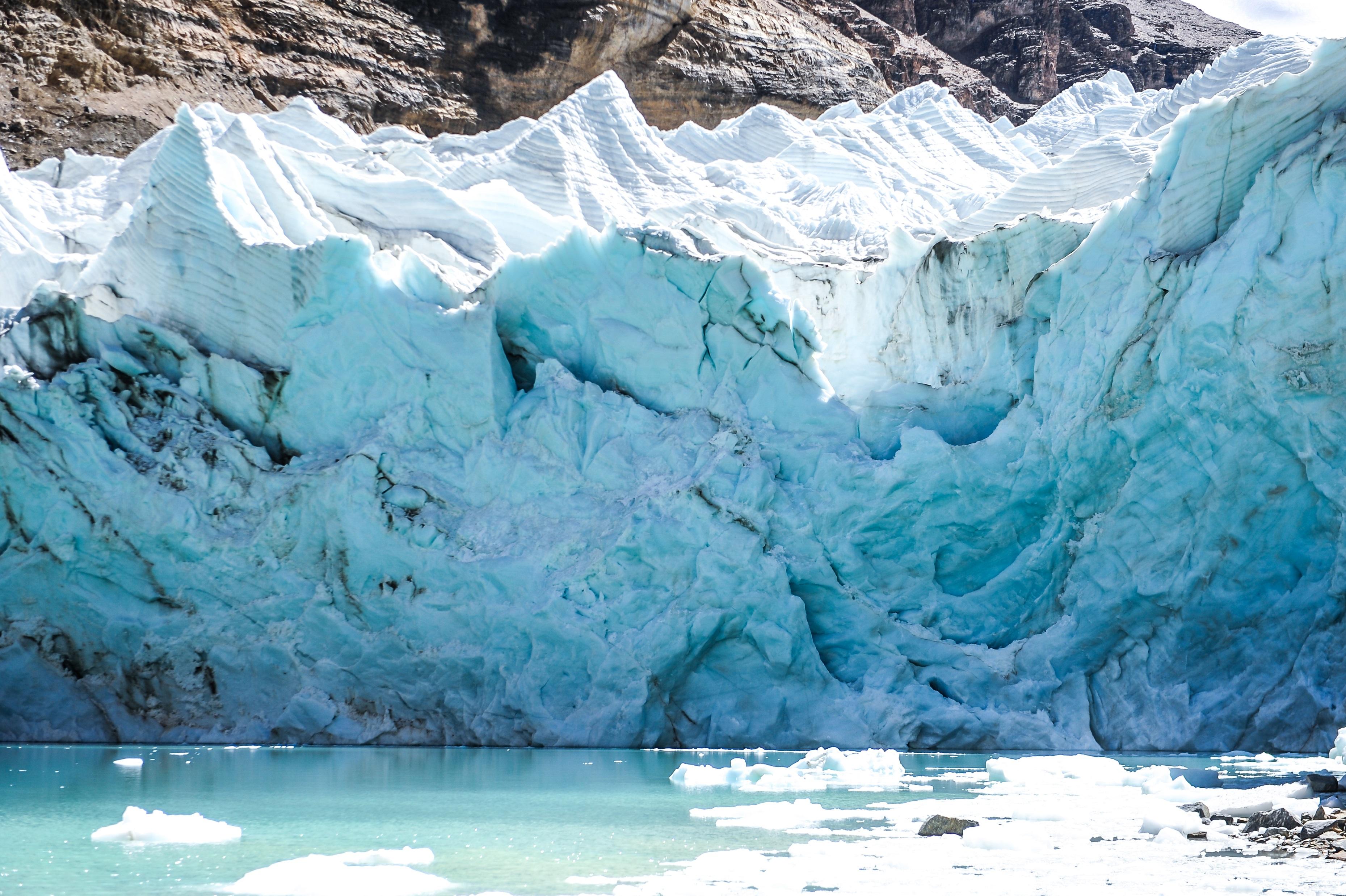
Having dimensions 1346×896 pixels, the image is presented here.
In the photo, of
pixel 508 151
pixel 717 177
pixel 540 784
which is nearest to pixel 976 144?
pixel 717 177

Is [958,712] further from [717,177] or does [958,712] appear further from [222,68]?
[222,68]

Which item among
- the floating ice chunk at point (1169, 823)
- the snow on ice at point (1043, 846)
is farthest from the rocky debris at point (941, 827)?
the floating ice chunk at point (1169, 823)

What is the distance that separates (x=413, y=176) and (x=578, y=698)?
588cm

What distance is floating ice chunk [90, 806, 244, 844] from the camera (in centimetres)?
487

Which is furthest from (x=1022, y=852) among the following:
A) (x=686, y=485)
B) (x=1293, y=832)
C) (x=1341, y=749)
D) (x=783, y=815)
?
(x=686, y=485)

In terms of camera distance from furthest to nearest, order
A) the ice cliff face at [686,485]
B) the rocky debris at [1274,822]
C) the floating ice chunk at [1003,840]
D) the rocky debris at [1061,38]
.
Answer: the rocky debris at [1061,38], the ice cliff face at [686,485], the rocky debris at [1274,822], the floating ice chunk at [1003,840]

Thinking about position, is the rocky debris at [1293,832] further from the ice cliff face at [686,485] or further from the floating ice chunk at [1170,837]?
the ice cliff face at [686,485]

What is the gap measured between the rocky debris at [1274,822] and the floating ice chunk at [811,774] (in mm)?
2073

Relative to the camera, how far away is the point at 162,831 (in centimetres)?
488

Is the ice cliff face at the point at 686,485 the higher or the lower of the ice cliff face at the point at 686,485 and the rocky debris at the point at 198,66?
the lower

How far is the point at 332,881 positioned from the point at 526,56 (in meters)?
20.2

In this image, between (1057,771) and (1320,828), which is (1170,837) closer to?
(1320,828)

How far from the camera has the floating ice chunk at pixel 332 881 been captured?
3807 millimetres

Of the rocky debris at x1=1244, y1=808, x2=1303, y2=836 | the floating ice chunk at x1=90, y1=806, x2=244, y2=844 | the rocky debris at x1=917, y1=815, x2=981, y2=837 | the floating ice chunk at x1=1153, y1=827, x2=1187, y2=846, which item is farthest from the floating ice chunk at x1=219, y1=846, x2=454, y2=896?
the rocky debris at x1=1244, y1=808, x2=1303, y2=836
